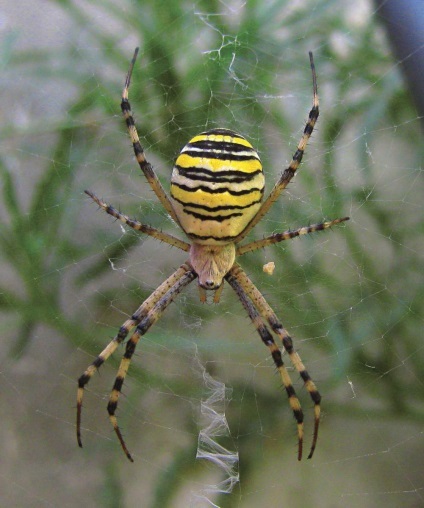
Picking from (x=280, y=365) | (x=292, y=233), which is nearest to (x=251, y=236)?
(x=292, y=233)

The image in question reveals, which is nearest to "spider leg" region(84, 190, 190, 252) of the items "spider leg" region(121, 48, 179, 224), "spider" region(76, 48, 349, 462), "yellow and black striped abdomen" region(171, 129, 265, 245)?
"spider" region(76, 48, 349, 462)

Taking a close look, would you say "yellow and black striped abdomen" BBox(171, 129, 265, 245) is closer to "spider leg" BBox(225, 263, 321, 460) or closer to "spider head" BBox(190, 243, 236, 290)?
"spider head" BBox(190, 243, 236, 290)

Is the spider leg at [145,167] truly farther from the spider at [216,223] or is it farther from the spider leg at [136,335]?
the spider leg at [136,335]

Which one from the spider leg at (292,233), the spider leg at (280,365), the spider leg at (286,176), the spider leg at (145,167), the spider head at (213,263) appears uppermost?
the spider leg at (145,167)

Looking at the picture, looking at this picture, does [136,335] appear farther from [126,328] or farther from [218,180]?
[218,180]

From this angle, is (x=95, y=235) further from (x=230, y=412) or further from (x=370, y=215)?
(x=370, y=215)

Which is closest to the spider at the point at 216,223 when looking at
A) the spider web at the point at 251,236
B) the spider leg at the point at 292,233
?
the spider leg at the point at 292,233
